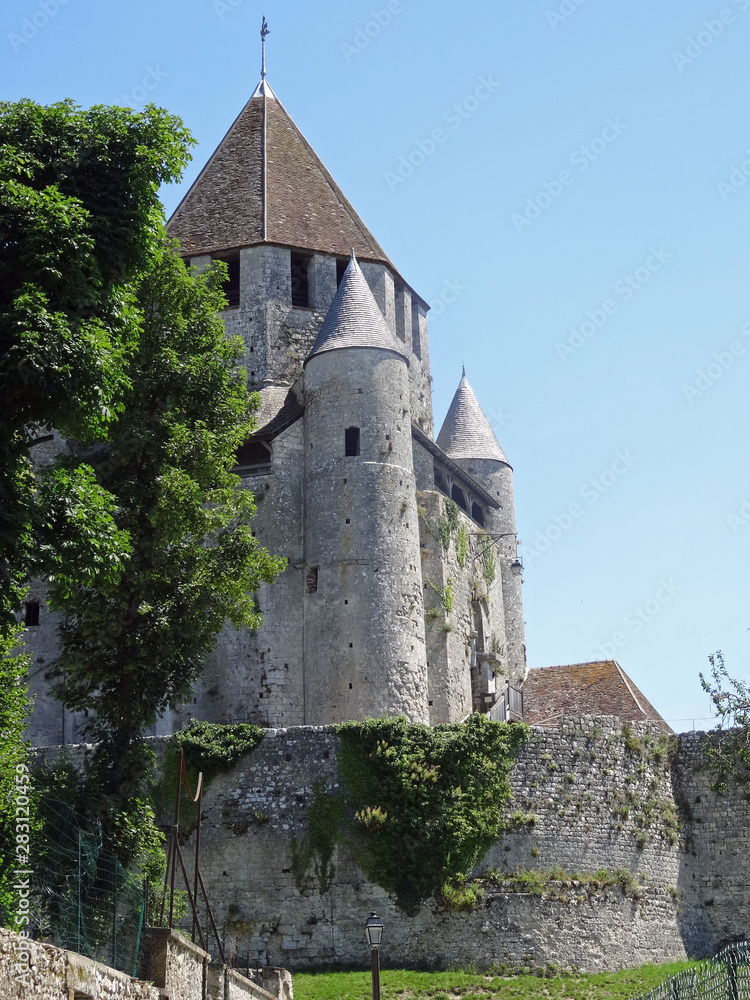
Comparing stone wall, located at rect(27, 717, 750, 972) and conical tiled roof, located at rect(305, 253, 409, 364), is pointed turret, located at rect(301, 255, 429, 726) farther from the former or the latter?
stone wall, located at rect(27, 717, 750, 972)

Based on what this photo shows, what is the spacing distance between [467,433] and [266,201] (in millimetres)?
10801

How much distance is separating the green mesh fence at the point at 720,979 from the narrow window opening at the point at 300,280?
26.4 meters

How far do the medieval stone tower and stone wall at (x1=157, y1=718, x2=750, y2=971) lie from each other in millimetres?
4120

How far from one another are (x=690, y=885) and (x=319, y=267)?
67.9 ft

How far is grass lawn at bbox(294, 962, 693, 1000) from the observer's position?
23281 millimetres

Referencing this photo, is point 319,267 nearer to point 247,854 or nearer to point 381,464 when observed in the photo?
point 381,464

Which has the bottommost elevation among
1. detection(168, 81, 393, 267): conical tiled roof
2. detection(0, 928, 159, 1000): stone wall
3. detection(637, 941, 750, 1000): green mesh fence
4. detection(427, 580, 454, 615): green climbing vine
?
detection(637, 941, 750, 1000): green mesh fence

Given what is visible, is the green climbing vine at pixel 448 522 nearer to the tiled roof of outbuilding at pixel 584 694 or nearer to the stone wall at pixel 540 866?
the tiled roof of outbuilding at pixel 584 694

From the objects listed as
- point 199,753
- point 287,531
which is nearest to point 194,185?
point 287,531

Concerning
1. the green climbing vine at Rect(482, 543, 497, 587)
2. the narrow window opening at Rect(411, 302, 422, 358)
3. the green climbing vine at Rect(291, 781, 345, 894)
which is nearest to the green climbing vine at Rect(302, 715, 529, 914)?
the green climbing vine at Rect(291, 781, 345, 894)

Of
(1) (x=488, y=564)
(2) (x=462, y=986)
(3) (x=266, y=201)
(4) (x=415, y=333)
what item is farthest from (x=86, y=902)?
(4) (x=415, y=333)

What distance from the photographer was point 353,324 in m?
34.7

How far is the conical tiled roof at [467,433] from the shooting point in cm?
4450

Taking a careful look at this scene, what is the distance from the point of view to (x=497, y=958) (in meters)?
25.4
